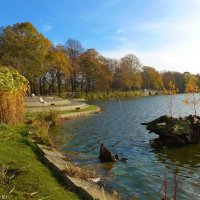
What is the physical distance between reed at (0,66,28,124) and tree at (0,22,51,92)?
31277mm

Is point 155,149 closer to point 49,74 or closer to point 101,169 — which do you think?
point 101,169

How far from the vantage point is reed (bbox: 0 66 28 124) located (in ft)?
57.5

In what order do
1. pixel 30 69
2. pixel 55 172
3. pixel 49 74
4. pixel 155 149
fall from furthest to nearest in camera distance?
pixel 49 74
pixel 30 69
pixel 155 149
pixel 55 172

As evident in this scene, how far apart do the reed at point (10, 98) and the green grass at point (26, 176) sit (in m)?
4.62

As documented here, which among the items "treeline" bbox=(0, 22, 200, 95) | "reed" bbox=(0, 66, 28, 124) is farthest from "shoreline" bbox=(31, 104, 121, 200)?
"treeline" bbox=(0, 22, 200, 95)

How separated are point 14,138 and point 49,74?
6833 cm

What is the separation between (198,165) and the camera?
13281 millimetres

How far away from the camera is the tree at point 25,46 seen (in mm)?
52719

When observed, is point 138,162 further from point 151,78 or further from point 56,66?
point 151,78

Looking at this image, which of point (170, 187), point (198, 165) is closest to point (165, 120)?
point (198, 165)

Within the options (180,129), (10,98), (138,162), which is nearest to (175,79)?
(180,129)

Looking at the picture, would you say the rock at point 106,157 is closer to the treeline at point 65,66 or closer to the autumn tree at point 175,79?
the treeline at point 65,66

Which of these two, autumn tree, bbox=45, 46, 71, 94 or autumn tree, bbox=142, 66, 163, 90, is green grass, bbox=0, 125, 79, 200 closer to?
autumn tree, bbox=45, 46, 71, 94

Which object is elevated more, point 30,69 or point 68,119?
point 30,69
